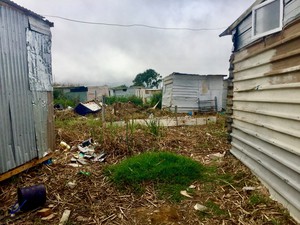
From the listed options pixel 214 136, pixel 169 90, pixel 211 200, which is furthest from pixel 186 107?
pixel 211 200

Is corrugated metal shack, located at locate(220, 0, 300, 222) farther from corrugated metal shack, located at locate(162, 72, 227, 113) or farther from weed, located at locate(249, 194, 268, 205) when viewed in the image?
corrugated metal shack, located at locate(162, 72, 227, 113)

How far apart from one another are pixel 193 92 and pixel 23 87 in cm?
1346

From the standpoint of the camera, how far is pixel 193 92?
54.2 feet

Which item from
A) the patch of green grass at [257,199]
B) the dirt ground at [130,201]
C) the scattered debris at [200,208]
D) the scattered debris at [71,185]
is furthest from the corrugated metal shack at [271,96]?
the scattered debris at [71,185]

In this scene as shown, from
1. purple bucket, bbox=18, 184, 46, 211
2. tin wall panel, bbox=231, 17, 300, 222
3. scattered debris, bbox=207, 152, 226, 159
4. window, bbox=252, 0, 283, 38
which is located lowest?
scattered debris, bbox=207, 152, 226, 159

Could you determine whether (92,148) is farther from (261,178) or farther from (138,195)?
(261,178)

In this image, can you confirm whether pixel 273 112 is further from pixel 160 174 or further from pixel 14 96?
pixel 14 96

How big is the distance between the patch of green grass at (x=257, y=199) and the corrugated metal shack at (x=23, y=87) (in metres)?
3.94

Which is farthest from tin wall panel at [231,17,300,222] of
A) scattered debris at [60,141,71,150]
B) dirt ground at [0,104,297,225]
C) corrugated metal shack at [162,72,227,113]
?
corrugated metal shack at [162,72,227,113]

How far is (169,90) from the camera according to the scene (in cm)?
1702

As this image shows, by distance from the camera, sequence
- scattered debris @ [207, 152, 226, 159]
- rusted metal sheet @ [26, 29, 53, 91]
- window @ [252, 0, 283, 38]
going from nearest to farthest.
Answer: window @ [252, 0, 283, 38] < rusted metal sheet @ [26, 29, 53, 91] < scattered debris @ [207, 152, 226, 159]

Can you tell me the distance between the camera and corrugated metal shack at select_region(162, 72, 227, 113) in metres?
16.0

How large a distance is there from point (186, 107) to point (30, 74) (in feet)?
42.5

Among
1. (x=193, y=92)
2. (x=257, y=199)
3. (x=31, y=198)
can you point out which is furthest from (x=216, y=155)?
(x=193, y=92)
